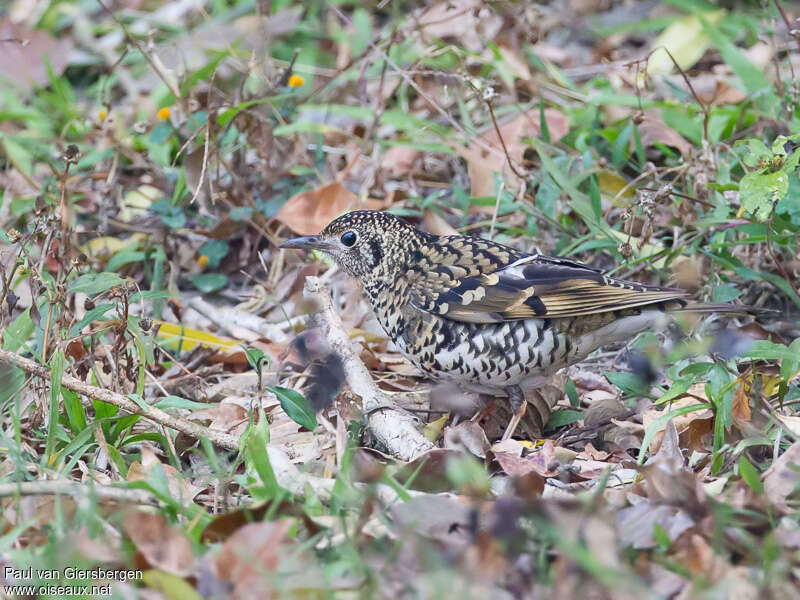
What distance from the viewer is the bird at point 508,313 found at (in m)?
4.11

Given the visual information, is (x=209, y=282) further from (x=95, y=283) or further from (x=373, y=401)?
(x=373, y=401)

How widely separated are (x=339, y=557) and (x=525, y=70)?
463 centimetres

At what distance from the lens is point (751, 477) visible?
304cm

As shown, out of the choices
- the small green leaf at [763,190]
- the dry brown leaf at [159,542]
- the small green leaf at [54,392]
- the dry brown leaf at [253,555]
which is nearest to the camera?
the dry brown leaf at [253,555]

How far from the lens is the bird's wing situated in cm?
412

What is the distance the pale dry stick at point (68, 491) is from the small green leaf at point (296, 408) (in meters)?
0.81

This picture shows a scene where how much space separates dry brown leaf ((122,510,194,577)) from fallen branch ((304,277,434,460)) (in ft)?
3.70

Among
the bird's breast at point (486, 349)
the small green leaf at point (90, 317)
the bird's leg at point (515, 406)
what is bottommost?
the bird's leg at point (515, 406)

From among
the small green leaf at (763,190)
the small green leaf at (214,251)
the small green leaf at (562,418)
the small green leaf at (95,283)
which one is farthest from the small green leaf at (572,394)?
the small green leaf at (214,251)

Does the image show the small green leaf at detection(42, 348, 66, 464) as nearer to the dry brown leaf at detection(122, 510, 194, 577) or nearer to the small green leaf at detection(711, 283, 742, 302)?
the dry brown leaf at detection(122, 510, 194, 577)

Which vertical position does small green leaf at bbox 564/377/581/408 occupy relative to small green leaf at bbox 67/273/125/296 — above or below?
below

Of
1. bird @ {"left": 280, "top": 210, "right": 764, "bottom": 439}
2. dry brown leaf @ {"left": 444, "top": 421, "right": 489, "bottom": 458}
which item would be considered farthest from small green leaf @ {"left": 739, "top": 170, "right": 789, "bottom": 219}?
dry brown leaf @ {"left": 444, "top": 421, "right": 489, "bottom": 458}

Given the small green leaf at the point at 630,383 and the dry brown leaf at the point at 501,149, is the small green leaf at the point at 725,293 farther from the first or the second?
the dry brown leaf at the point at 501,149

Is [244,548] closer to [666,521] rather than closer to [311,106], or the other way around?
[666,521]
